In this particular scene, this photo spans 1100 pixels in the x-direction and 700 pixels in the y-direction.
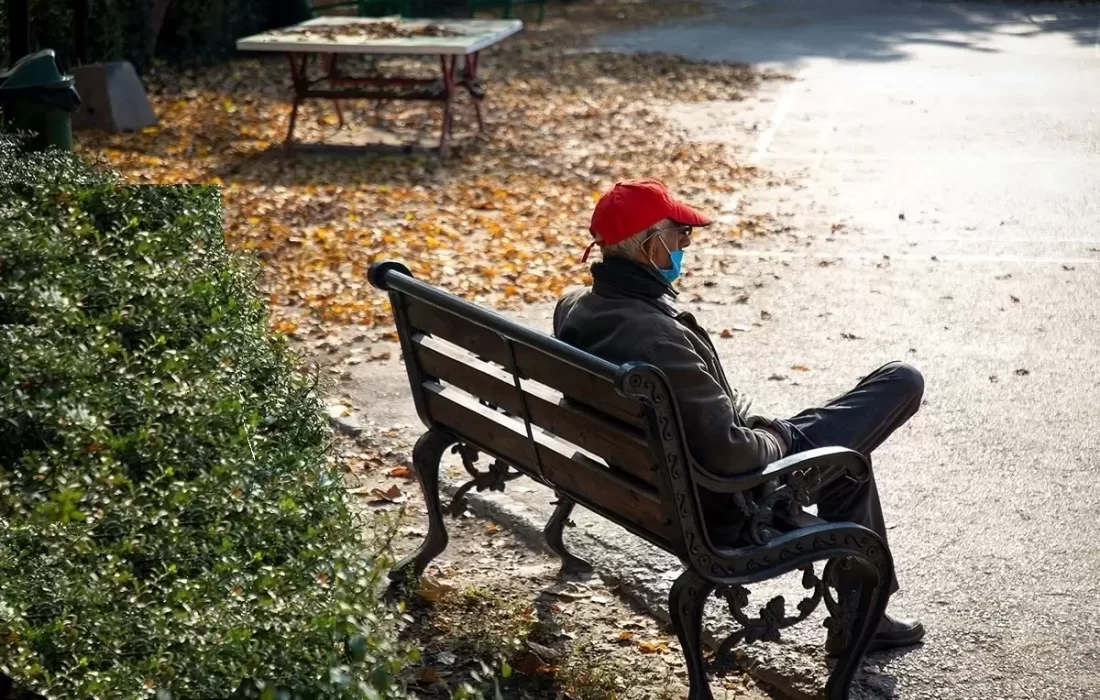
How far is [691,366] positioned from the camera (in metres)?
3.94

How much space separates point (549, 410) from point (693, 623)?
73 cm

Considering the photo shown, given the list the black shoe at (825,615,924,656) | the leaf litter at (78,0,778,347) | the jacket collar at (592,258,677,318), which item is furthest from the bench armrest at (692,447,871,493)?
the leaf litter at (78,0,778,347)

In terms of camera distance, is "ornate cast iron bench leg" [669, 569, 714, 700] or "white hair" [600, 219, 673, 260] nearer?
"ornate cast iron bench leg" [669, 569, 714, 700]

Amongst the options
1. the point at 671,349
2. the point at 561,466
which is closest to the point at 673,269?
the point at 671,349

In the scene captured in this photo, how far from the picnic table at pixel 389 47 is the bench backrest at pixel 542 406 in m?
8.03

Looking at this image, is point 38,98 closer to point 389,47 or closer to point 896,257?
point 389,47

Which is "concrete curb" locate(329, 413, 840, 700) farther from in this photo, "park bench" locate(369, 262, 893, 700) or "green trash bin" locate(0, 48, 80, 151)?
"green trash bin" locate(0, 48, 80, 151)

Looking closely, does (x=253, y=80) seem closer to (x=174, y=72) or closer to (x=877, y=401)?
(x=174, y=72)

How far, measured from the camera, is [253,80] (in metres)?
17.3

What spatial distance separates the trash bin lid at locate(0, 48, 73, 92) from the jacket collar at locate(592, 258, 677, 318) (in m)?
6.86

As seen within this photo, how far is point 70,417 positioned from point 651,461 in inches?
76.4

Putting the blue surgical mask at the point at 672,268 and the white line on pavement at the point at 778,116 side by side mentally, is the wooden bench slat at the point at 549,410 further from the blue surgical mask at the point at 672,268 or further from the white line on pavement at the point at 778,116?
the white line on pavement at the point at 778,116

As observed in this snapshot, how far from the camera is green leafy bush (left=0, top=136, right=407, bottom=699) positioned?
3.23m

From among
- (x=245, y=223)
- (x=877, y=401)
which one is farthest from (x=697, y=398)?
(x=245, y=223)
